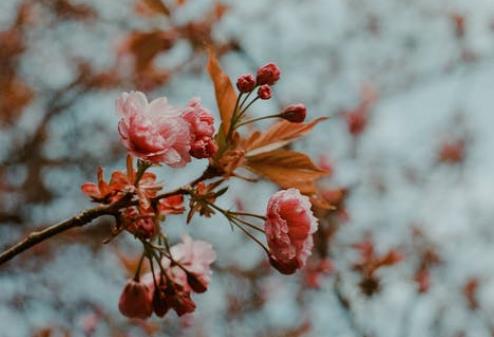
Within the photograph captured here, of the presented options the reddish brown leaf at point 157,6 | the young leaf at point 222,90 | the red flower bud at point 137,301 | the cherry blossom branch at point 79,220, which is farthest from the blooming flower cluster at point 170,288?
the reddish brown leaf at point 157,6

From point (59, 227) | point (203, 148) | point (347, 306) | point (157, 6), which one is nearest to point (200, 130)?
point (203, 148)

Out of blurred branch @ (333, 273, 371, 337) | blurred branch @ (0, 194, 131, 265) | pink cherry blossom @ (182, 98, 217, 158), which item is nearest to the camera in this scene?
blurred branch @ (0, 194, 131, 265)

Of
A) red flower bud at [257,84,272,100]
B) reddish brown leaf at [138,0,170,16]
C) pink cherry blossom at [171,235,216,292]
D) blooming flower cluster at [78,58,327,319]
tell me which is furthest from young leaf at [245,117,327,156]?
reddish brown leaf at [138,0,170,16]

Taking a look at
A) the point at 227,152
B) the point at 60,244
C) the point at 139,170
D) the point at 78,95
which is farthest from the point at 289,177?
the point at 78,95

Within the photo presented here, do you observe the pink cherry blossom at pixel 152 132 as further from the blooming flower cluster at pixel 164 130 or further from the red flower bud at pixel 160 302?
the red flower bud at pixel 160 302

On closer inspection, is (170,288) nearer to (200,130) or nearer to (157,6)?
(200,130)

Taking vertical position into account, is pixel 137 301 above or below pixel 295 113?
below

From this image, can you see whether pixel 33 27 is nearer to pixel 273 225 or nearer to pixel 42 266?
pixel 42 266

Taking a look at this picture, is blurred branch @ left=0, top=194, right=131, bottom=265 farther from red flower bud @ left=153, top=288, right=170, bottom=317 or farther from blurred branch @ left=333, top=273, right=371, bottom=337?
blurred branch @ left=333, top=273, right=371, bottom=337
